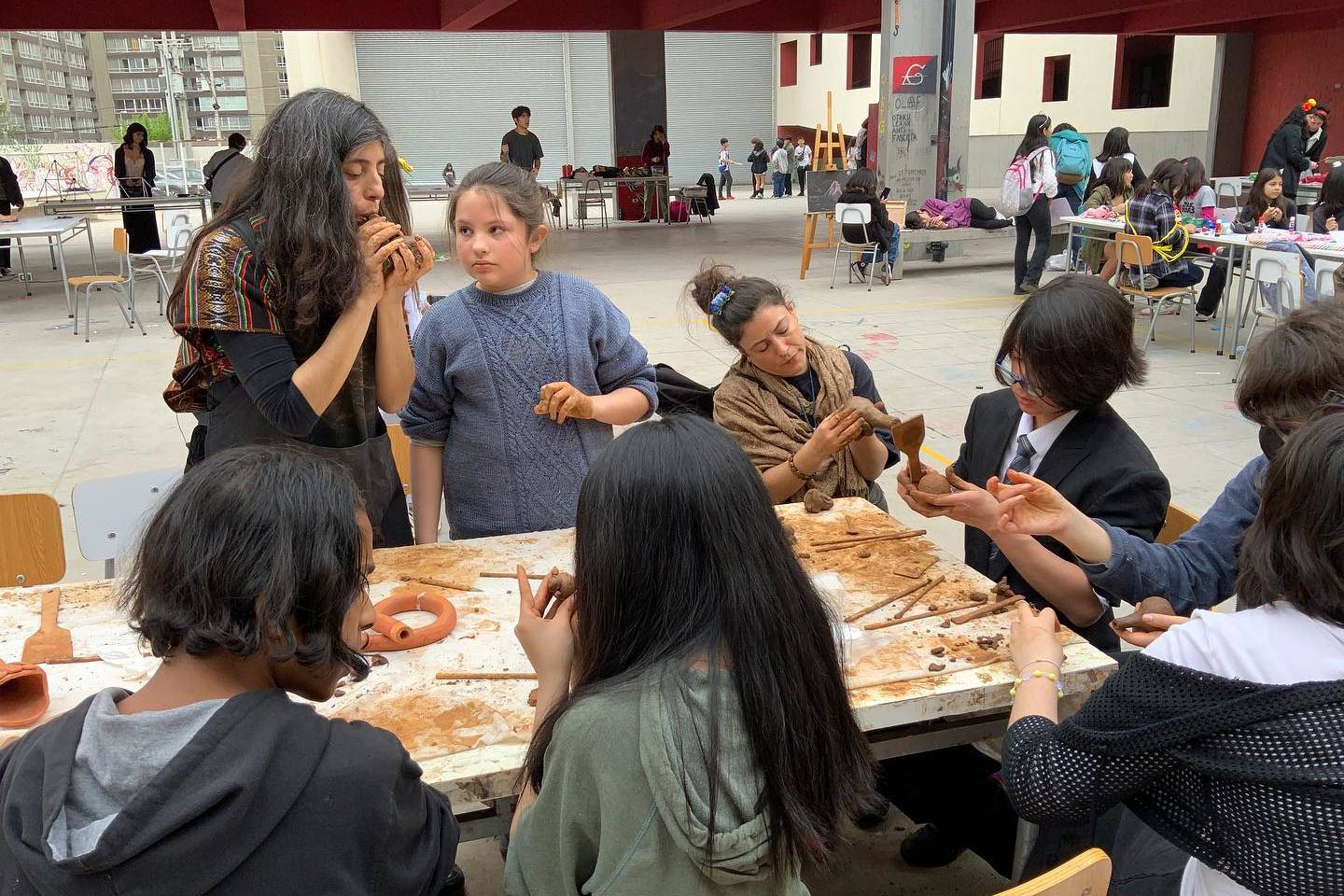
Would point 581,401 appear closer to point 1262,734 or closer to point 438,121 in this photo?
point 1262,734

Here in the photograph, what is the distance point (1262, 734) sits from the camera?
3.94 ft

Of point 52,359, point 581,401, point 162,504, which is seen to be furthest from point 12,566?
point 52,359

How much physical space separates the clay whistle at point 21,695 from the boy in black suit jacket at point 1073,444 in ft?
5.49

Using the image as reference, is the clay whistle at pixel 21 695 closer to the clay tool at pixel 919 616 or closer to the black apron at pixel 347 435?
the black apron at pixel 347 435

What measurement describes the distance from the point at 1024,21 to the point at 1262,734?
18.2 m

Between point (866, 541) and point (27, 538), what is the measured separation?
2.20 metres

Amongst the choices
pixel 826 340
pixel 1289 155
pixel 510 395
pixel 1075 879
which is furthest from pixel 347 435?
pixel 1289 155

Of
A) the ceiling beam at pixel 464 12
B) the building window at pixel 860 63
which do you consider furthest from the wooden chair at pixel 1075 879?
the building window at pixel 860 63

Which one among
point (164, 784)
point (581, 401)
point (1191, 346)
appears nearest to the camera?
point (164, 784)

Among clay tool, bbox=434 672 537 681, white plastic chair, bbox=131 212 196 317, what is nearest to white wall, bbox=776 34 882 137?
white plastic chair, bbox=131 212 196 317

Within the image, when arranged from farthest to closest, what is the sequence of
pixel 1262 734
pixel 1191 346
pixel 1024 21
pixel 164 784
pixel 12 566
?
pixel 1024 21 < pixel 1191 346 < pixel 12 566 < pixel 1262 734 < pixel 164 784

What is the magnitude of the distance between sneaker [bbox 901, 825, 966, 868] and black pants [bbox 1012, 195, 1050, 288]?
8.57 meters

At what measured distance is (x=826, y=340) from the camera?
830 centimetres

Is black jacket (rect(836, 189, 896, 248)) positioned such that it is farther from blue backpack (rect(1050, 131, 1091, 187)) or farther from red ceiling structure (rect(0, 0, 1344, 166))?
red ceiling structure (rect(0, 0, 1344, 166))
